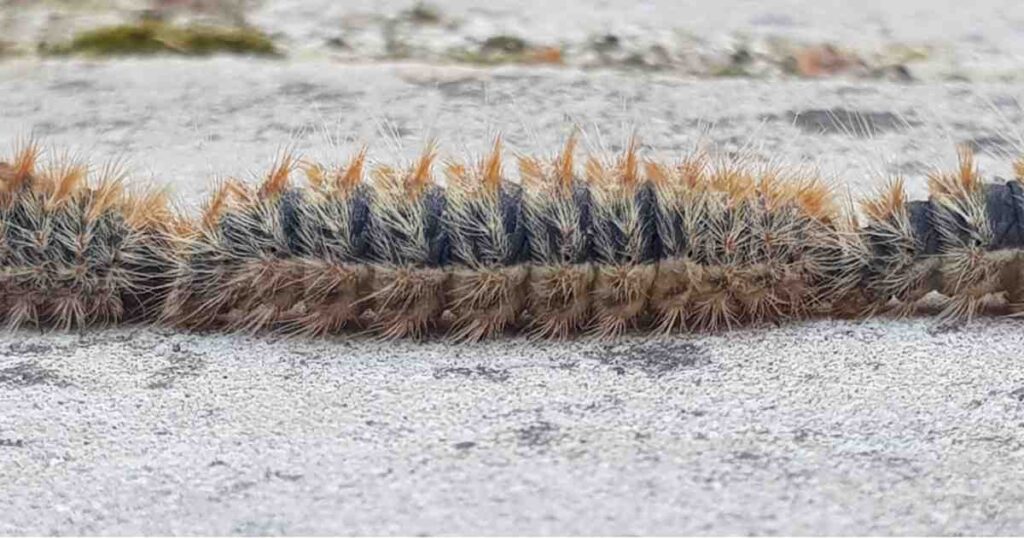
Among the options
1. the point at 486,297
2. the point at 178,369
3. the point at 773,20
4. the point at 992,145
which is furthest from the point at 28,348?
the point at 773,20

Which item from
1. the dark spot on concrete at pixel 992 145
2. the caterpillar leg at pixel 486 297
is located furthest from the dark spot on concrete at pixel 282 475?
the dark spot on concrete at pixel 992 145

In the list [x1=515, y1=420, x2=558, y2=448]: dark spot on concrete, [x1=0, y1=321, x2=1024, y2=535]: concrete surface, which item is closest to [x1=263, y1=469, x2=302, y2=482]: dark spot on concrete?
[x1=0, y1=321, x2=1024, y2=535]: concrete surface

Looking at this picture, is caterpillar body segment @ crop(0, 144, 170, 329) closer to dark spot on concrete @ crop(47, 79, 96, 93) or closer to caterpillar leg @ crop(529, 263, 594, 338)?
caterpillar leg @ crop(529, 263, 594, 338)

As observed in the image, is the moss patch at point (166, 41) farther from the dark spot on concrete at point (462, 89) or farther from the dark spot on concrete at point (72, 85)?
the dark spot on concrete at point (462, 89)

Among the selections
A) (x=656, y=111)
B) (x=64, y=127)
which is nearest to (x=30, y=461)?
(x=64, y=127)

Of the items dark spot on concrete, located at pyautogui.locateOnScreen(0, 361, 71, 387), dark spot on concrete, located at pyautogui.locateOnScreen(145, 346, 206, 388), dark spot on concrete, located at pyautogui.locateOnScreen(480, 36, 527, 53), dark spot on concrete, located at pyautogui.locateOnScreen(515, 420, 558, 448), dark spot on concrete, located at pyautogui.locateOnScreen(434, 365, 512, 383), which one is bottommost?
dark spot on concrete, located at pyautogui.locateOnScreen(0, 361, 71, 387)

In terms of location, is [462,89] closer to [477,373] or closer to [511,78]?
[511,78]

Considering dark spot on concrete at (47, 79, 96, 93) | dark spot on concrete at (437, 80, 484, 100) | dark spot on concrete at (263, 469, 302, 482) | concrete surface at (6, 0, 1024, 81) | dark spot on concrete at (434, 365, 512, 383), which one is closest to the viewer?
dark spot on concrete at (263, 469, 302, 482)
